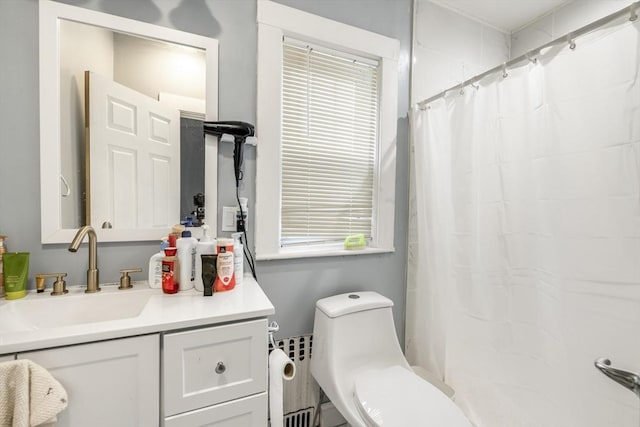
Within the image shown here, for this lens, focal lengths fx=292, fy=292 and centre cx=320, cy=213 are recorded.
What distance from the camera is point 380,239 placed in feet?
5.53

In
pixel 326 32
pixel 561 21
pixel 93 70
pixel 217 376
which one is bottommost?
pixel 217 376

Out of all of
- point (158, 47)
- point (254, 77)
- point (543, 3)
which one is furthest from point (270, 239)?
point (543, 3)

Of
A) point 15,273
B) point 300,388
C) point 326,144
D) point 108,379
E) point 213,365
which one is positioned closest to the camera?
point 108,379

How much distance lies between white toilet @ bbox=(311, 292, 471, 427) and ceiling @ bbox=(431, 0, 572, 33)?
184 centimetres

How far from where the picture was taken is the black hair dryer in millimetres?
1237

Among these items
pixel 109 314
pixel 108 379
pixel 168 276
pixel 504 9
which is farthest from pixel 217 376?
pixel 504 9

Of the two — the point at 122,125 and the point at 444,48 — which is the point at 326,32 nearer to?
the point at 444,48

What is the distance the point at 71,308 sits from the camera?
100 centimetres

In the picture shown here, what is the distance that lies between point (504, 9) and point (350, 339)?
7.15 feet

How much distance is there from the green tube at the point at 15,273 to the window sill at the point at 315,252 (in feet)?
2.64

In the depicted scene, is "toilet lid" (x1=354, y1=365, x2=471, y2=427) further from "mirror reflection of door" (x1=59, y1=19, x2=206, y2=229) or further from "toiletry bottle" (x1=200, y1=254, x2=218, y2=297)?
"mirror reflection of door" (x1=59, y1=19, x2=206, y2=229)

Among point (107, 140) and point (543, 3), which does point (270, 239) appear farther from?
point (543, 3)

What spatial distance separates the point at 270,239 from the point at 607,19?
1398 millimetres

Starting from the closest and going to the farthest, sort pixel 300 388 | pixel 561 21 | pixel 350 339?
pixel 350 339 → pixel 300 388 → pixel 561 21
